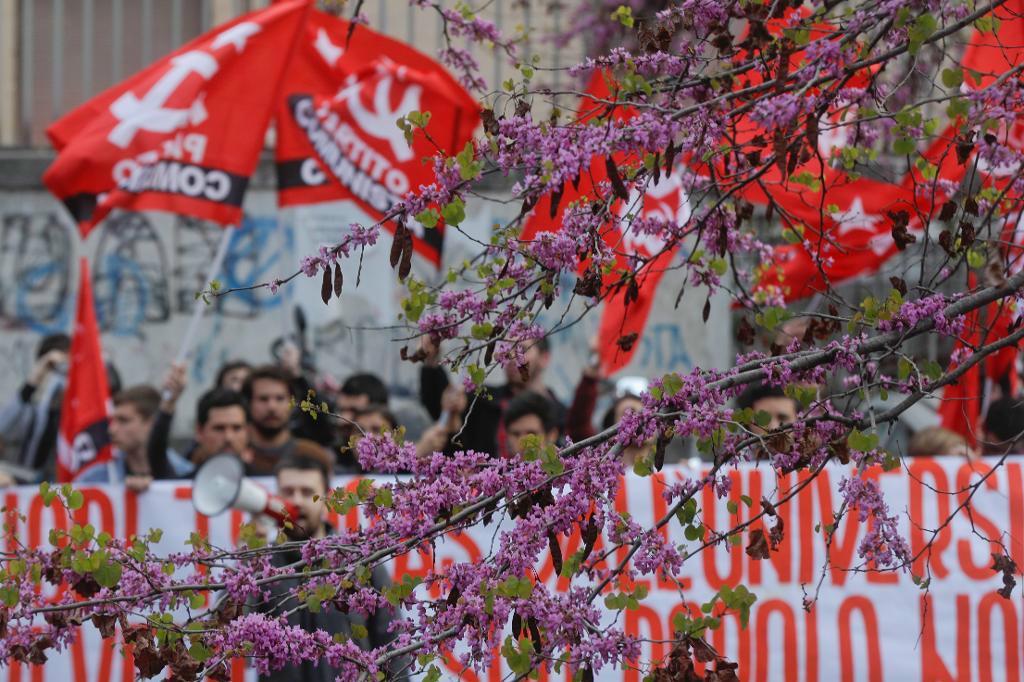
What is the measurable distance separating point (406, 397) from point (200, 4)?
11.0 feet

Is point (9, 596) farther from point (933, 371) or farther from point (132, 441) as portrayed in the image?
point (132, 441)

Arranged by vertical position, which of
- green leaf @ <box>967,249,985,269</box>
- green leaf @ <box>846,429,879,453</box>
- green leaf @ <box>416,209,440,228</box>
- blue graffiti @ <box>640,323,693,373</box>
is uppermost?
blue graffiti @ <box>640,323,693,373</box>

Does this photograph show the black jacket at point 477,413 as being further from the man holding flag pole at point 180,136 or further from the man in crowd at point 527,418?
the man holding flag pole at point 180,136

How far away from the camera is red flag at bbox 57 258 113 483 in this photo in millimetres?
6820

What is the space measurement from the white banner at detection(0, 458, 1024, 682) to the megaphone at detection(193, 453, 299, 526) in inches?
14.3

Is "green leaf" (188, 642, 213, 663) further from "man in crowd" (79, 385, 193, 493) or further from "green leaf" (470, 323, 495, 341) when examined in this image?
"man in crowd" (79, 385, 193, 493)

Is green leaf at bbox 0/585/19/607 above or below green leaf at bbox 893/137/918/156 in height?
below

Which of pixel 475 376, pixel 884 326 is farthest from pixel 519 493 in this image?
pixel 884 326

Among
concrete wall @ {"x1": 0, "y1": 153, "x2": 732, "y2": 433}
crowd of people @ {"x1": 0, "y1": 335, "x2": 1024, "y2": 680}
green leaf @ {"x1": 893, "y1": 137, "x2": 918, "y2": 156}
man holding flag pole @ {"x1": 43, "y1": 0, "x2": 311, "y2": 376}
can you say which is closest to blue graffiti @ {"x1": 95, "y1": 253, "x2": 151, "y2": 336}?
concrete wall @ {"x1": 0, "y1": 153, "x2": 732, "y2": 433}

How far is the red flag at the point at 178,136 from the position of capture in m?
7.14

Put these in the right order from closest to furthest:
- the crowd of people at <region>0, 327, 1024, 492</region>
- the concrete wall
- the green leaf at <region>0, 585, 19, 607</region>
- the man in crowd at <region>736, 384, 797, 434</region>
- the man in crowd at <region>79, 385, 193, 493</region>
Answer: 1. the green leaf at <region>0, 585, 19, 607</region>
2. the man in crowd at <region>736, 384, 797, 434</region>
3. the crowd of people at <region>0, 327, 1024, 492</region>
4. the man in crowd at <region>79, 385, 193, 493</region>
5. the concrete wall

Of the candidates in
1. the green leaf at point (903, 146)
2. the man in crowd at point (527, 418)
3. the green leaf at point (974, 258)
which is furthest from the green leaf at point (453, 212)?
the man in crowd at point (527, 418)

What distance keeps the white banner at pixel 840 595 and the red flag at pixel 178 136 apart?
180 centimetres

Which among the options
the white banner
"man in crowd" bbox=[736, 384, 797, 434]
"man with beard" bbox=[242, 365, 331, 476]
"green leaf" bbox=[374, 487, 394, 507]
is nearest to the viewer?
"green leaf" bbox=[374, 487, 394, 507]
